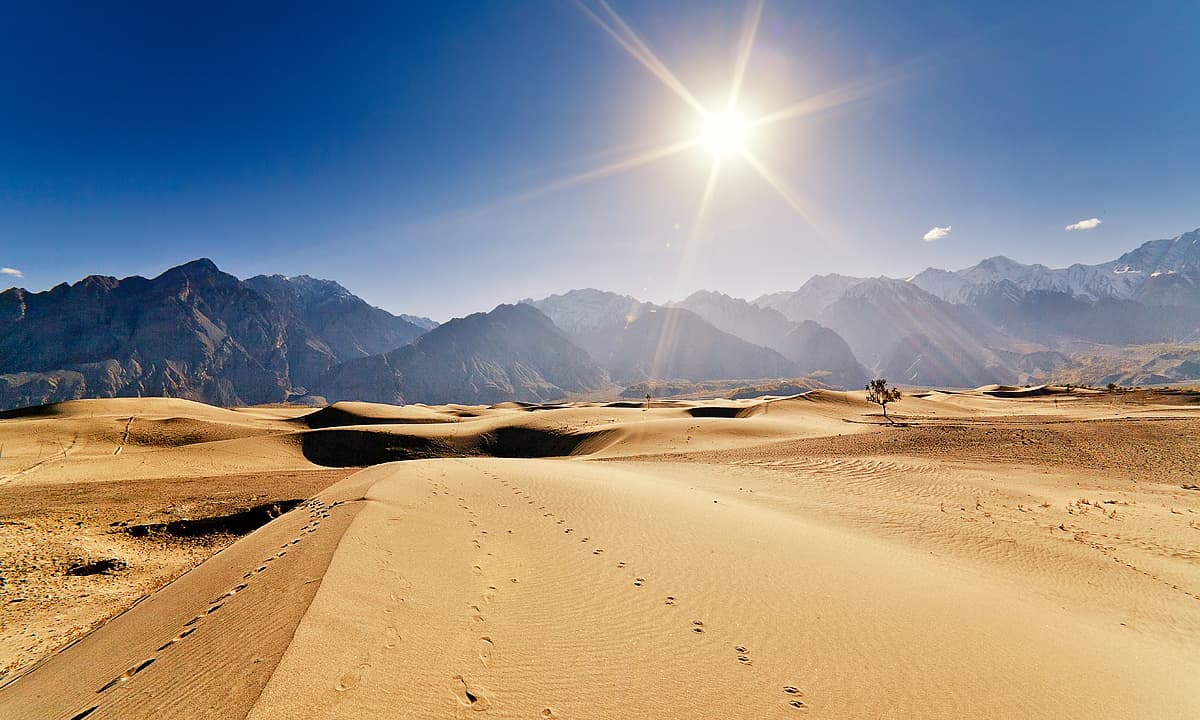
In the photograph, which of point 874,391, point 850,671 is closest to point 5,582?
point 850,671

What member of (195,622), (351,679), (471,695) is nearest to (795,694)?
(471,695)

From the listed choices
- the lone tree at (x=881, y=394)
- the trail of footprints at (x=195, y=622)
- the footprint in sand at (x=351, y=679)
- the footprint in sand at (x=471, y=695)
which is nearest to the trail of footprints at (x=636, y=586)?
the footprint in sand at (x=471, y=695)

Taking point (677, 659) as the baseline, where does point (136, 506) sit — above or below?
below

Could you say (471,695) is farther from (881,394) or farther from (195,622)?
(881,394)

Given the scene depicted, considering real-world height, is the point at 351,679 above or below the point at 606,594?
above

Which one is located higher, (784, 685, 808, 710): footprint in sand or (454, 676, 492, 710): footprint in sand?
(454, 676, 492, 710): footprint in sand

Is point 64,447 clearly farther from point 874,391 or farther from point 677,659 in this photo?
point 874,391

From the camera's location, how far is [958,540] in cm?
1040

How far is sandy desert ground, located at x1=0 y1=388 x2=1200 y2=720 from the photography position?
13.2ft

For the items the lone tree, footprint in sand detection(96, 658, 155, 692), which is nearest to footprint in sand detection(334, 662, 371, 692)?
footprint in sand detection(96, 658, 155, 692)

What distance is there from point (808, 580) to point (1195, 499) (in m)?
15.8

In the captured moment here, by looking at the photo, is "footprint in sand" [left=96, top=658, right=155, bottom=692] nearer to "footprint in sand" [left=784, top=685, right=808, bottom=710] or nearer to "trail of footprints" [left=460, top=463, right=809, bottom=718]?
"trail of footprints" [left=460, top=463, right=809, bottom=718]

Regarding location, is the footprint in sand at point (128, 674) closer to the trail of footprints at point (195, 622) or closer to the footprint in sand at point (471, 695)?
the trail of footprints at point (195, 622)

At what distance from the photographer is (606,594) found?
634 cm
